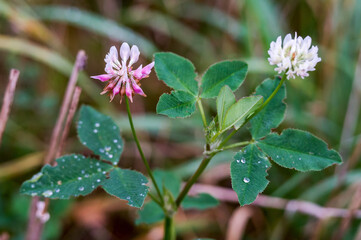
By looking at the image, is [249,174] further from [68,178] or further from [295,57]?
[68,178]

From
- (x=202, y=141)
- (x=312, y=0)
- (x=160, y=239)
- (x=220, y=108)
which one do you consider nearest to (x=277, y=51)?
(x=220, y=108)

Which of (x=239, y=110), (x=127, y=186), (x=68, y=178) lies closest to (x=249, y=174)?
(x=239, y=110)

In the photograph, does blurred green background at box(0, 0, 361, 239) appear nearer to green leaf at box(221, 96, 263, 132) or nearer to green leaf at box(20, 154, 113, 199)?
green leaf at box(20, 154, 113, 199)

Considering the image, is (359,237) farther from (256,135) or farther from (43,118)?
(43,118)

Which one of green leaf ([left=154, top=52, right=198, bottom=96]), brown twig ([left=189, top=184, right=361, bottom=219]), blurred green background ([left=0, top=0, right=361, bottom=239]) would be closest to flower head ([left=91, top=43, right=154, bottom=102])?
green leaf ([left=154, top=52, right=198, bottom=96])

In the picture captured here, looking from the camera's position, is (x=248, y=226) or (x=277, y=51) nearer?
(x=277, y=51)

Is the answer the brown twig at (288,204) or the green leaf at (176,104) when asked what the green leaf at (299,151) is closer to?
the green leaf at (176,104)
